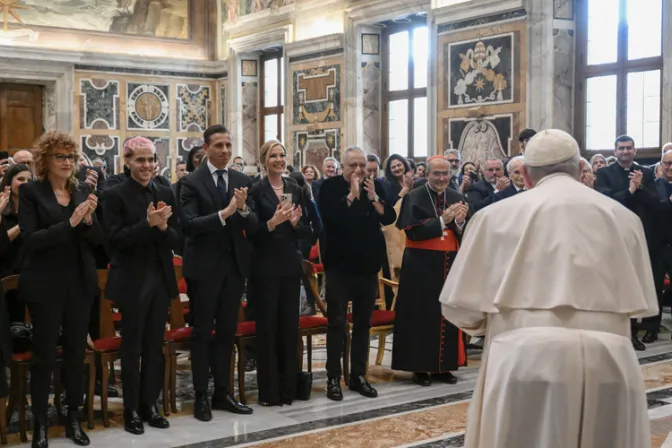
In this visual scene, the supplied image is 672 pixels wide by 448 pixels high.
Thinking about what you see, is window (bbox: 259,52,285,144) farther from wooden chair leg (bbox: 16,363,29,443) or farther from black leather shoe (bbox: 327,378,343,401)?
wooden chair leg (bbox: 16,363,29,443)

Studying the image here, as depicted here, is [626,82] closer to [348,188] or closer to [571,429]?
[348,188]

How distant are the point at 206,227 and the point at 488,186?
4070 millimetres

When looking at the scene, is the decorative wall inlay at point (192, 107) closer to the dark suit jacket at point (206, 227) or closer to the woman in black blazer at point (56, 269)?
the dark suit jacket at point (206, 227)

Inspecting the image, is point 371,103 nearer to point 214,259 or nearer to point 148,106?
point 148,106

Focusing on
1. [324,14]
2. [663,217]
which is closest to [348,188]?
[663,217]

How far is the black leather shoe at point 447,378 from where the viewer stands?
6.75m

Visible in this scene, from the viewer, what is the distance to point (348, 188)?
6375 millimetres

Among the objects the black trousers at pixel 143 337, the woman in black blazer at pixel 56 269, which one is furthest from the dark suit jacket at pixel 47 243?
the black trousers at pixel 143 337

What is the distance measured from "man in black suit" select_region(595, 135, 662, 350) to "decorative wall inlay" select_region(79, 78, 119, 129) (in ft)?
35.0

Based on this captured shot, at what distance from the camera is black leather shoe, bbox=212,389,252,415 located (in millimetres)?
5828

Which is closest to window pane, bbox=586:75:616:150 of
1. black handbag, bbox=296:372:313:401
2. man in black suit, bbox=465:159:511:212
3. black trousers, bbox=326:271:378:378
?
man in black suit, bbox=465:159:511:212

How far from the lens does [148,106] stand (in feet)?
56.5

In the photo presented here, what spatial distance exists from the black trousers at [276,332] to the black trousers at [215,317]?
22 centimetres

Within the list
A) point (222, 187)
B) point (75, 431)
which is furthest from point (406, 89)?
point (75, 431)
